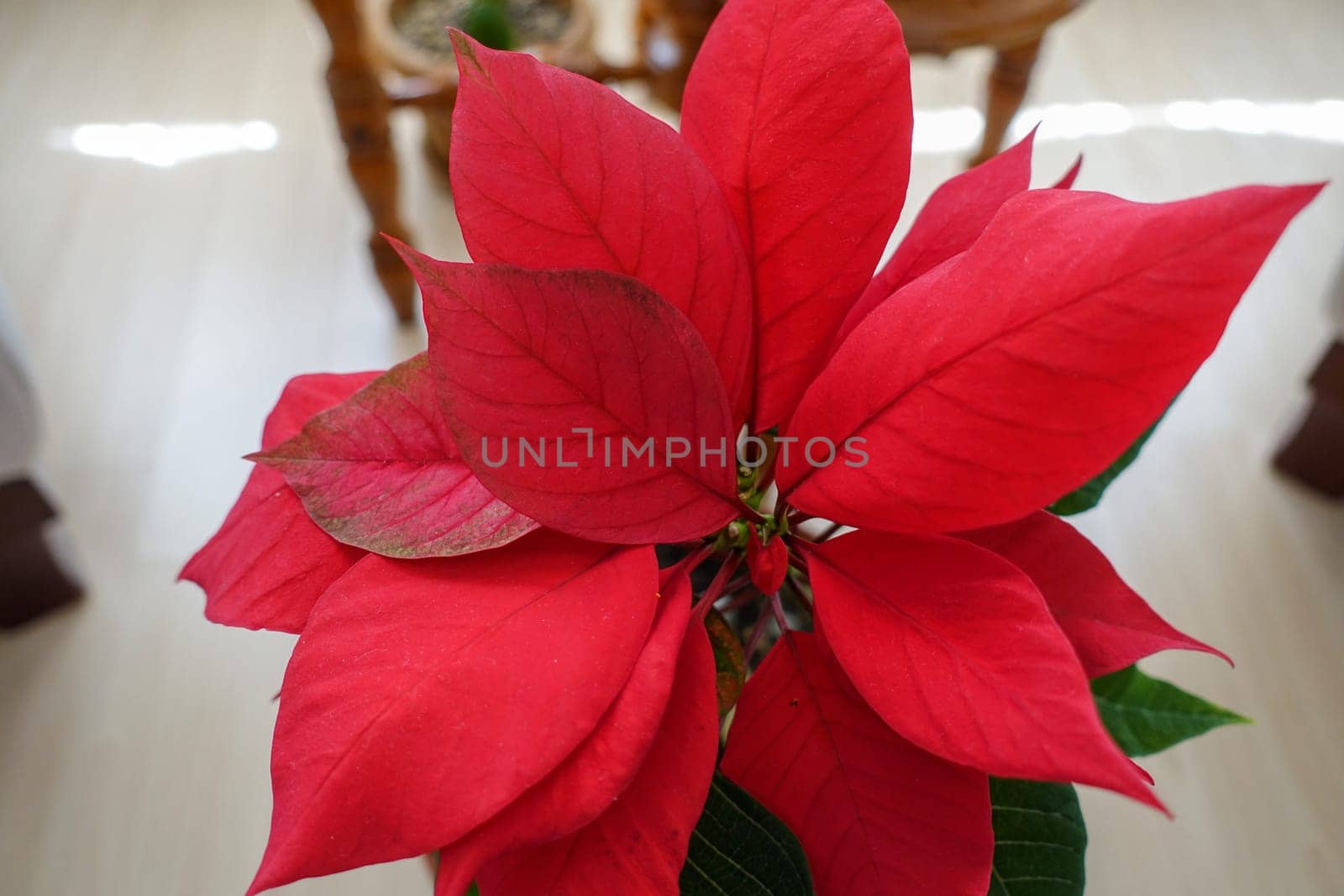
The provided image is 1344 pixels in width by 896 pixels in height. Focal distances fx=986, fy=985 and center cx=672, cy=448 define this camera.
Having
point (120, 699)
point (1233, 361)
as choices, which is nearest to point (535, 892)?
point (120, 699)

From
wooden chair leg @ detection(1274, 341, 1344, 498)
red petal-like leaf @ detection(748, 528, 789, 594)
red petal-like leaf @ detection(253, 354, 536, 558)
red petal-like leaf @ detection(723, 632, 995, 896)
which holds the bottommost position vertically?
wooden chair leg @ detection(1274, 341, 1344, 498)

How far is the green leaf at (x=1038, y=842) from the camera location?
36 centimetres

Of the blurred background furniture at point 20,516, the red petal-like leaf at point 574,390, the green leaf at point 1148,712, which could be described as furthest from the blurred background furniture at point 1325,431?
the blurred background furniture at point 20,516

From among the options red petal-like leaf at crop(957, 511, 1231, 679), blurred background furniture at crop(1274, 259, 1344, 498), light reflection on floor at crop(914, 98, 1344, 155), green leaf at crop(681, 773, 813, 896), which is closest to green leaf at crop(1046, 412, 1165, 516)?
red petal-like leaf at crop(957, 511, 1231, 679)

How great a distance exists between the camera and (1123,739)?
43cm

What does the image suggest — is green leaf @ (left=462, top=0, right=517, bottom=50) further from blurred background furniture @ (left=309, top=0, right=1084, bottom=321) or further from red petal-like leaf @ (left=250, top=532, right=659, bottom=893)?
red petal-like leaf @ (left=250, top=532, right=659, bottom=893)

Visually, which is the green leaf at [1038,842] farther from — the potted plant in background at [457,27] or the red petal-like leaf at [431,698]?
the potted plant in background at [457,27]

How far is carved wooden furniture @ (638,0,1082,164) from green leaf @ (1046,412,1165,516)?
52 centimetres

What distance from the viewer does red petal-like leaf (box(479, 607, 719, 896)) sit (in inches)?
10.8

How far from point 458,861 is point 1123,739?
31 centimetres

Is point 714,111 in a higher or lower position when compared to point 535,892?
higher

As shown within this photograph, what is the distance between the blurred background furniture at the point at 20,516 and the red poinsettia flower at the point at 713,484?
49 centimetres

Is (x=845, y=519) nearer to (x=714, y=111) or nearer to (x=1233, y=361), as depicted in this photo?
(x=714, y=111)

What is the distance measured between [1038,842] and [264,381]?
91 centimetres
